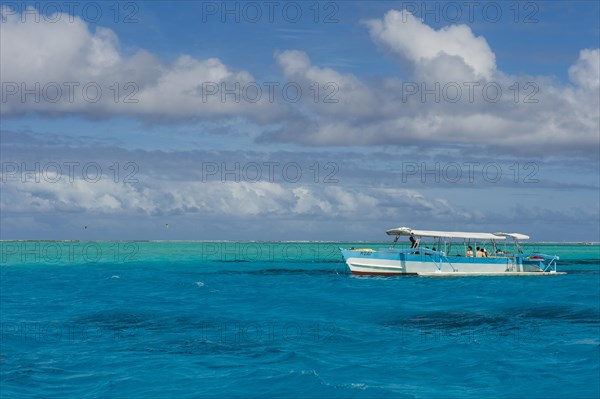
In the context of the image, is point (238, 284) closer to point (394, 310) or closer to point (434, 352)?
point (394, 310)

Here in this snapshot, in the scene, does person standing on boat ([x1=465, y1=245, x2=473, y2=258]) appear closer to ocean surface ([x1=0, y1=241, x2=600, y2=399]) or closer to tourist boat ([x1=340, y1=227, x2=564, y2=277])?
tourist boat ([x1=340, y1=227, x2=564, y2=277])

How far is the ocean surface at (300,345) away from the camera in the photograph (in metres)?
22.4

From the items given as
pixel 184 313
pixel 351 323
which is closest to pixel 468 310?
pixel 351 323

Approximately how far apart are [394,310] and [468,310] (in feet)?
16.9

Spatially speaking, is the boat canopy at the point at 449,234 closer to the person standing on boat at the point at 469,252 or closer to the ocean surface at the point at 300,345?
the person standing on boat at the point at 469,252

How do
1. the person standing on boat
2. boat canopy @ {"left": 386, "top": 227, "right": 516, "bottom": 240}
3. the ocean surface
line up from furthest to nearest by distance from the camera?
the person standing on boat < boat canopy @ {"left": 386, "top": 227, "right": 516, "bottom": 240} < the ocean surface

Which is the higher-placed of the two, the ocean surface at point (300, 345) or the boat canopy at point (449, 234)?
the boat canopy at point (449, 234)

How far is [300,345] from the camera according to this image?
29.6m

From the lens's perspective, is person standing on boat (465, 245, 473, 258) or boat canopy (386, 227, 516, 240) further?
person standing on boat (465, 245, 473, 258)

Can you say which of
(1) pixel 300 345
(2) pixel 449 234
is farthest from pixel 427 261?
(1) pixel 300 345

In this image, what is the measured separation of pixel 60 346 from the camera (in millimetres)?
29391

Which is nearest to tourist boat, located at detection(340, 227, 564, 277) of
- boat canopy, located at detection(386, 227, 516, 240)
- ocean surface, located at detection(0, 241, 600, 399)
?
boat canopy, located at detection(386, 227, 516, 240)

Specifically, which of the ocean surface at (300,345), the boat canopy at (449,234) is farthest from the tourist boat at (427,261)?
the ocean surface at (300,345)

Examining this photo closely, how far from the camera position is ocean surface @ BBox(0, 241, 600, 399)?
2241 centimetres
